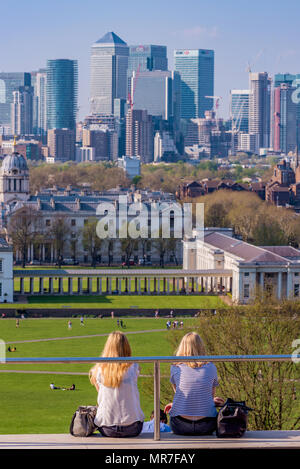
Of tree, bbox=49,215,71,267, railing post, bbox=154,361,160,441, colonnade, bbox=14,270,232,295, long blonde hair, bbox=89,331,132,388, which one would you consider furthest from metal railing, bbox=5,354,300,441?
tree, bbox=49,215,71,267

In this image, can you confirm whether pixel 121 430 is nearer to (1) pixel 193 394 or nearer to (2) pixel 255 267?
(1) pixel 193 394

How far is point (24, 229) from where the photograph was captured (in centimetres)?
7944

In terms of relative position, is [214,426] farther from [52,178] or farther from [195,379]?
[52,178]

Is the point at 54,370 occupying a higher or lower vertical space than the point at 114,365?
lower

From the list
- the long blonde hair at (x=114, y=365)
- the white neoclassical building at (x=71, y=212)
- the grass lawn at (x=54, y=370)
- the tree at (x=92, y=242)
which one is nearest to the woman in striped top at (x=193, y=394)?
the long blonde hair at (x=114, y=365)

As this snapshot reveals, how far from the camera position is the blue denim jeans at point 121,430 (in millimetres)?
8938

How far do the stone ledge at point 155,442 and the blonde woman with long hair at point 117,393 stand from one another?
102 millimetres

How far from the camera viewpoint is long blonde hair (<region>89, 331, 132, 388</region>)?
29.4 feet

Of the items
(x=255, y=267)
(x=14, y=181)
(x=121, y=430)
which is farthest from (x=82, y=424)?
(x=14, y=181)

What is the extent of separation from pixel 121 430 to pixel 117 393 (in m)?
0.34

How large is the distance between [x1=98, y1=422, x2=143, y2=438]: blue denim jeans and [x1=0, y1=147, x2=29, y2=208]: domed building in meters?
86.7

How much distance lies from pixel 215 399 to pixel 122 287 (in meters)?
56.4

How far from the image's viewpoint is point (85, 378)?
32.3 m

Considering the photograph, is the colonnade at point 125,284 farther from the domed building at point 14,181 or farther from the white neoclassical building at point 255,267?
the domed building at point 14,181
